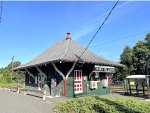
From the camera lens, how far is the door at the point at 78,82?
24047mm

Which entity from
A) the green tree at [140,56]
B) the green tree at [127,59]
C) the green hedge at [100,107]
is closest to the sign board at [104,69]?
the green hedge at [100,107]

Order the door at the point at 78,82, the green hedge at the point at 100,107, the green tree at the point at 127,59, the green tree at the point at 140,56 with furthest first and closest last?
the green tree at the point at 127,59, the green tree at the point at 140,56, the door at the point at 78,82, the green hedge at the point at 100,107

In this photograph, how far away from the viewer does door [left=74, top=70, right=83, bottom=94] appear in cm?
2405

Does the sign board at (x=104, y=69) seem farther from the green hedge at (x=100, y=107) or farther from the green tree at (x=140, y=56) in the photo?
the green tree at (x=140, y=56)

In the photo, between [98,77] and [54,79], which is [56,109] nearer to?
[54,79]

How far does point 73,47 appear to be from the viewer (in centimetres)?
2694

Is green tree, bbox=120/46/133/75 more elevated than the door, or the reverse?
green tree, bbox=120/46/133/75

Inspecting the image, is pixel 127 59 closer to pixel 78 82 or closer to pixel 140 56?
pixel 140 56

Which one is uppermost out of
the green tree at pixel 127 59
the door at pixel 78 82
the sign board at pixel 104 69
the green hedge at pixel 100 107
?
the green tree at pixel 127 59

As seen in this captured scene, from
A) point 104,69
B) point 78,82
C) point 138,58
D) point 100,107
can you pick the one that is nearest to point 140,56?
point 138,58

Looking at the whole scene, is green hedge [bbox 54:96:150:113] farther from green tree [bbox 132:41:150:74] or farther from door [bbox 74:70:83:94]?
green tree [bbox 132:41:150:74]

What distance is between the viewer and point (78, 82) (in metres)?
24.4

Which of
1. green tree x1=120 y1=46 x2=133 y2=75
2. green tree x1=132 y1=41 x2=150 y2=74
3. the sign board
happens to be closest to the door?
the sign board

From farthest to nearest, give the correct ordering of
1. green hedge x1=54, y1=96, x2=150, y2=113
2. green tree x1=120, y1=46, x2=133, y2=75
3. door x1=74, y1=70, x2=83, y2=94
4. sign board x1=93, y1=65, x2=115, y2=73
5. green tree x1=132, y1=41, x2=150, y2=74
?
green tree x1=120, y1=46, x2=133, y2=75, green tree x1=132, y1=41, x2=150, y2=74, sign board x1=93, y1=65, x2=115, y2=73, door x1=74, y1=70, x2=83, y2=94, green hedge x1=54, y1=96, x2=150, y2=113
